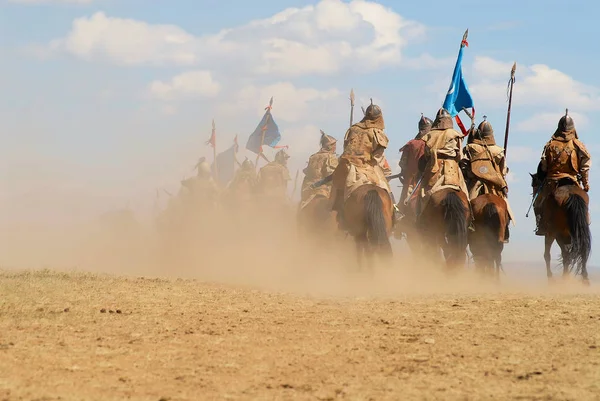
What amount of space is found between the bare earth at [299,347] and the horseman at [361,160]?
428 centimetres

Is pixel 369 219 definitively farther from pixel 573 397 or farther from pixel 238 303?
pixel 573 397

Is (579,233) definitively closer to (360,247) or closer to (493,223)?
(493,223)

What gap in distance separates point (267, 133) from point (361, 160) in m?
18.9

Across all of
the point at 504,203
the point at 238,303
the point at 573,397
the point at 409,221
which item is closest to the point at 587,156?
the point at 504,203

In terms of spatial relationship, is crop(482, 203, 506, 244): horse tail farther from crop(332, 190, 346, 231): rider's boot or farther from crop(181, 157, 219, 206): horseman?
crop(181, 157, 219, 206): horseman

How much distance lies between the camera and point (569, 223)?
1712 centimetres

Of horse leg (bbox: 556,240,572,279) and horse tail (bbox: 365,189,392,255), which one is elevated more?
horse tail (bbox: 365,189,392,255)

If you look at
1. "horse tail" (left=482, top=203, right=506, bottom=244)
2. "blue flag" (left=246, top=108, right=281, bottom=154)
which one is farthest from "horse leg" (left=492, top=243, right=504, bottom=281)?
"blue flag" (left=246, top=108, right=281, bottom=154)

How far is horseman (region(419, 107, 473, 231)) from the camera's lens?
17.5 metres

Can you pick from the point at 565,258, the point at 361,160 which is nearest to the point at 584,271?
the point at 565,258

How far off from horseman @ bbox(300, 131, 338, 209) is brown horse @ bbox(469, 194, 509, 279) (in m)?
5.10

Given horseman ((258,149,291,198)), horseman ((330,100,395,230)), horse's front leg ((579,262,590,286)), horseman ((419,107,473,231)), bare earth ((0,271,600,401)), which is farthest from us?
horseman ((258,149,291,198))

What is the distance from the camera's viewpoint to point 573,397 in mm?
7305

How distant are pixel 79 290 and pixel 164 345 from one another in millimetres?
5016
